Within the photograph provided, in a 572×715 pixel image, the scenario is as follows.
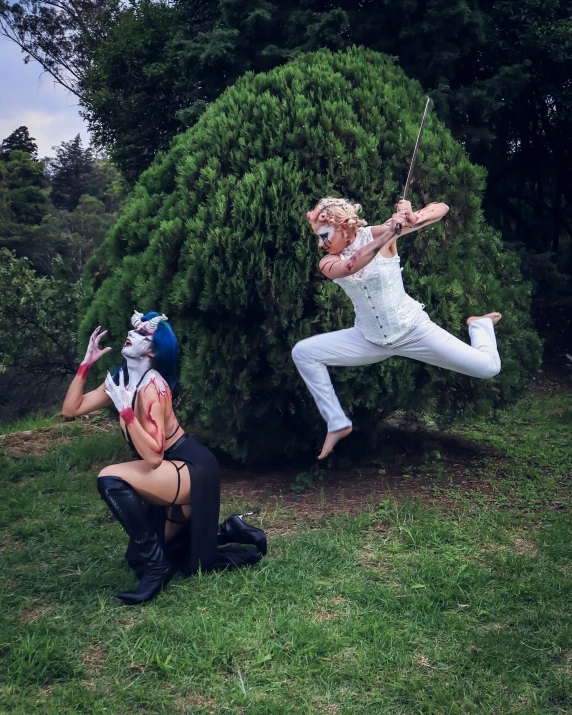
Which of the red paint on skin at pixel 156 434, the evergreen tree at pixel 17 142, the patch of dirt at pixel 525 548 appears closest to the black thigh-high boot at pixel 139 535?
the red paint on skin at pixel 156 434

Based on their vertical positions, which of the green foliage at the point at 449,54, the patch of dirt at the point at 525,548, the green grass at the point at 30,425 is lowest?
the patch of dirt at the point at 525,548

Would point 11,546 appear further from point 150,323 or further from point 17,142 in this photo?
point 17,142

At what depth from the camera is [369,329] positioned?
4.56 metres

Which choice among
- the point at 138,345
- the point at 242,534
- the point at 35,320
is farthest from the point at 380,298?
the point at 35,320

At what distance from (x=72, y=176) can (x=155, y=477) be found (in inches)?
1430

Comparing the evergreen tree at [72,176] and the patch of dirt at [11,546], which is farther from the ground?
the evergreen tree at [72,176]

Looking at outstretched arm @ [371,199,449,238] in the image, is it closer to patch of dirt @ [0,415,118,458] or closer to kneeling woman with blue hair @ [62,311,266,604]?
kneeling woman with blue hair @ [62,311,266,604]

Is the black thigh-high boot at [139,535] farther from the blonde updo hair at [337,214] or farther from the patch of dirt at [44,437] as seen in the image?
the patch of dirt at [44,437]

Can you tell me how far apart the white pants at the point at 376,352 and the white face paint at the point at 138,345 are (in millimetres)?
896

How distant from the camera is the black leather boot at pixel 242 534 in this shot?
4840mm

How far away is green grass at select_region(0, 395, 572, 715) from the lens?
11.7ft

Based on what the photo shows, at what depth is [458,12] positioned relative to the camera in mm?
9344

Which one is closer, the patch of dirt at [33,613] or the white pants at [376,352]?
the patch of dirt at [33,613]

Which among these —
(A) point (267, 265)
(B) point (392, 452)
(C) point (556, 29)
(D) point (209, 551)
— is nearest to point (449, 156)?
(A) point (267, 265)
